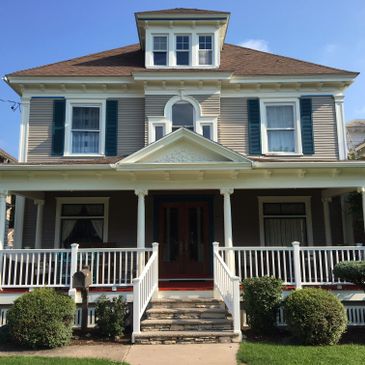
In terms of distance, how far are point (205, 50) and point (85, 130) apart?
4.71 metres

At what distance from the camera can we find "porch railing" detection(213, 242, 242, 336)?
27.0ft

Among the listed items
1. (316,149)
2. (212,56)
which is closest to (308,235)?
(316,149)

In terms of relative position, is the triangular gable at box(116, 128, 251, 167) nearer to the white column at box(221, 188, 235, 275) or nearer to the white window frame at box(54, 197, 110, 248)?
the white column at box(221, 188, 235, 275)

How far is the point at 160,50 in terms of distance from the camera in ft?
44.8

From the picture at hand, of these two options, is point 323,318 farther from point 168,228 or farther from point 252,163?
point 168,228

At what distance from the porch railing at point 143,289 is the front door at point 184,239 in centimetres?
235

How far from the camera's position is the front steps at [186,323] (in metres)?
8.05

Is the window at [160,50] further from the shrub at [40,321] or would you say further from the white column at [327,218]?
the shrub at [40,321]

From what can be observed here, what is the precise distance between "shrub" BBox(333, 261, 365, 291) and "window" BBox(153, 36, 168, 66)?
841 cm

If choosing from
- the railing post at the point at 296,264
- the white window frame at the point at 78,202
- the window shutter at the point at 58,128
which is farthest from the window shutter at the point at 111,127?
the railing post at the point at 296,264

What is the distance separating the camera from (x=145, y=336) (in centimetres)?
799

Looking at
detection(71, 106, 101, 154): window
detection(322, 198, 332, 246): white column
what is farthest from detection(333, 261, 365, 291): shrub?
detection(71, 106, 101, 154): window

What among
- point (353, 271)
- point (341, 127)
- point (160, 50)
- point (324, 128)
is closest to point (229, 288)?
point (353, 271)

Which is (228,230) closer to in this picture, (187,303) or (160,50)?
(187,303)
